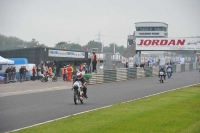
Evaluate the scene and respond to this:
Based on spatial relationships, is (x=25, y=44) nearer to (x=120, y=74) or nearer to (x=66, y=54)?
(x=66, y=54)

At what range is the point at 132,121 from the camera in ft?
39.3

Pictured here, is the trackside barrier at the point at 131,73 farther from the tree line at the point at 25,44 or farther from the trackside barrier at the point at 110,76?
the tree line at the point at 25,44

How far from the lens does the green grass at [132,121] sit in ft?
34.8

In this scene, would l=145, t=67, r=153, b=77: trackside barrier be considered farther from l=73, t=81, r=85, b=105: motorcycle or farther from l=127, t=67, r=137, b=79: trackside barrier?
l=73, t=81, r=85, b=105: motorcycle

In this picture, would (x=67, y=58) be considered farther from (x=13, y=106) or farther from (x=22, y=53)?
(x=13, y=106)

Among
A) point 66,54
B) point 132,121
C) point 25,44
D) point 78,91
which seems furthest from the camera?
point 25,44

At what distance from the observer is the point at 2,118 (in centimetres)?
1368

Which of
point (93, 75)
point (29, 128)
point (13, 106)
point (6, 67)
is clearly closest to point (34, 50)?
point (6, 67)

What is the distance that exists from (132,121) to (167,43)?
50.8 m

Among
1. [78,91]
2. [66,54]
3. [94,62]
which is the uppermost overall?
[66,54]

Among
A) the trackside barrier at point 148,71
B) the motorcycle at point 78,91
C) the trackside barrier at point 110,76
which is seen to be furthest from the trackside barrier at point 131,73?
the motorcycle at point 78,91

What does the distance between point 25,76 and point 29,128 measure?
92.4ft

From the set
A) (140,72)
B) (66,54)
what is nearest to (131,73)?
(140,72)

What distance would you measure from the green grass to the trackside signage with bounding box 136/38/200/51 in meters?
46.0
